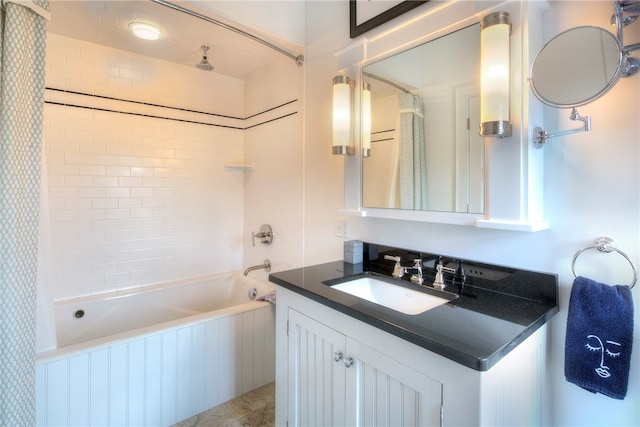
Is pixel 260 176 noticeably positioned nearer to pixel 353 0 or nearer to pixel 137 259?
pixel 137 259

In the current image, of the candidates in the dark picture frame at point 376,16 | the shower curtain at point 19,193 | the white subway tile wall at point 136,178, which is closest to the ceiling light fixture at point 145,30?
the white subway tile wall at point 136,178

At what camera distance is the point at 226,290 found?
9.48 feet

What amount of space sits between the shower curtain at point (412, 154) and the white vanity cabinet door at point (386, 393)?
721 mm

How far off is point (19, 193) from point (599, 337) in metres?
2.07

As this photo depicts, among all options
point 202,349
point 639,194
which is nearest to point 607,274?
point 639,194

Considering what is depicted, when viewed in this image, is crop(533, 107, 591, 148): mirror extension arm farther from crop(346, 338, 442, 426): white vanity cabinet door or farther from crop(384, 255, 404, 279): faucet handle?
crop(346, 338, 442, 426): white vanity cabinet door

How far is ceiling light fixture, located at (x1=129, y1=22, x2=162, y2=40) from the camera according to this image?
2070mm

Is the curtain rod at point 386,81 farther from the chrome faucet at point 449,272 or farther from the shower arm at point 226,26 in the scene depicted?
the chrome faucet at point 449,272

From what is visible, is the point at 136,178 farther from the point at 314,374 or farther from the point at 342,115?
the point at 314,374

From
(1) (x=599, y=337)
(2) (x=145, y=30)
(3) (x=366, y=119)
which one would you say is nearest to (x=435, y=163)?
(3) (x=366, y=119)

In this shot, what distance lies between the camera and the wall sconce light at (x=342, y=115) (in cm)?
171

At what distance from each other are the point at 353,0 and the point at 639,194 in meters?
1.60

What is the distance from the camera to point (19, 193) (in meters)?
1.24

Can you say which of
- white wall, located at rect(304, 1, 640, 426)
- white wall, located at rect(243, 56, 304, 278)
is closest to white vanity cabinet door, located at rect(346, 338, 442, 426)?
white wall, located at rect(304, 1, 640, 426)
